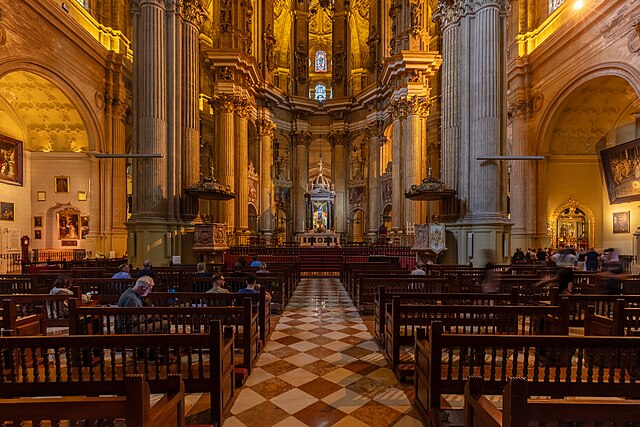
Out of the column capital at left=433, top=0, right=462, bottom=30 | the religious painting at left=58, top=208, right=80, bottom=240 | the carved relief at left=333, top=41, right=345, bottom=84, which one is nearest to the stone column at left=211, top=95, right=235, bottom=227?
the religious painting at left=58, top=208, right=80, bottom=240

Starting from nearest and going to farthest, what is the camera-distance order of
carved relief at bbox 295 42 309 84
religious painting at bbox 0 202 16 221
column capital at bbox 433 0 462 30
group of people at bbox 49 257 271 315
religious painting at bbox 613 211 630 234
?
1. group of people at bbox 49 257 271 315
2. column capital at bbox 433 0 462 30
3. religious painting at bbox 0 202 16 221
4. religious painting at bbox 613 211 630 234
5. carved relief at bbox 295 42 309 84

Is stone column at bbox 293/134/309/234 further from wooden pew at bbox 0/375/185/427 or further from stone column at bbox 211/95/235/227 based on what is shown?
wooden pew at bbox 0/375/185/427

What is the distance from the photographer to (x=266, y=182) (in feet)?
88.0

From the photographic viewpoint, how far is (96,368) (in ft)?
13.7

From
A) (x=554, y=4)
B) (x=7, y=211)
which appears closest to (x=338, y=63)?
(x=554, y=4)

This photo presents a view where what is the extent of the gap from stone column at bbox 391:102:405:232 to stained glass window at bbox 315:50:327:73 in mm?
13531

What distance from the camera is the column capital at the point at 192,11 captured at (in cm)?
1363

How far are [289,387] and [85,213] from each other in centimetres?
1918

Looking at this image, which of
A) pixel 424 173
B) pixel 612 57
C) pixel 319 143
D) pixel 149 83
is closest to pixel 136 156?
pixel 149 83

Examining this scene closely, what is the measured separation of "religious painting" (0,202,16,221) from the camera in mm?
16867

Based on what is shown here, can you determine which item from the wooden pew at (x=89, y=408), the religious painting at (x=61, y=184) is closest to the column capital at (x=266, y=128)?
the religious painting at (x=61, y=184)

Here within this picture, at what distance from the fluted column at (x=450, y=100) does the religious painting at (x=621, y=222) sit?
33.4 feet

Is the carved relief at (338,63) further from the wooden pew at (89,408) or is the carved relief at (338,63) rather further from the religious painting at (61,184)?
the wooden pew at (89,408)

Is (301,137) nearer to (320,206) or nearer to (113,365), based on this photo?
(320,206)
